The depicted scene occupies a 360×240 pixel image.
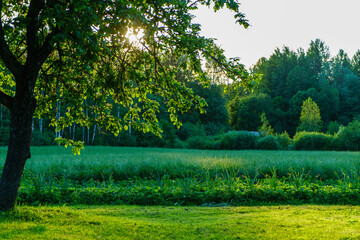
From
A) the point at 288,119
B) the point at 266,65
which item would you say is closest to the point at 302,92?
the point at 288,119

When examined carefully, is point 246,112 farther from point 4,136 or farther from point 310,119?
point 4,136

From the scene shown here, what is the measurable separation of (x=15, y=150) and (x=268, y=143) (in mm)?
34580

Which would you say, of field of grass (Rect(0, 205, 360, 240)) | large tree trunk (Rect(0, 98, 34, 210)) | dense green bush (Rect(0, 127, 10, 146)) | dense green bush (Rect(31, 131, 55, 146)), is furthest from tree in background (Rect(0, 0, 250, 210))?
dense green bush (Rect(0, 127, 10, 146))

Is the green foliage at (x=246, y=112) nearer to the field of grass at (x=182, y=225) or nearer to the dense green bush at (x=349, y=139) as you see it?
the dense green bush at (x=349, y=139)

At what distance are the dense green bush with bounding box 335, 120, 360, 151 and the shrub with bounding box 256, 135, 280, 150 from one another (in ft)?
22.6

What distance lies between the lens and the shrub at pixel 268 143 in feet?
125

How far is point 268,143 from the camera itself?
3803 centimetres

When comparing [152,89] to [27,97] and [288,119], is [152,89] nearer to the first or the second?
[27,97]

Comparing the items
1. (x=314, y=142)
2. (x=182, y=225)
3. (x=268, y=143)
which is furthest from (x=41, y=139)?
(x=182, y=225)

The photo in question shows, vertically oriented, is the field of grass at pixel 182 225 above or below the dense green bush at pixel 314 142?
below

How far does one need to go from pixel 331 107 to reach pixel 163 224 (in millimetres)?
71695

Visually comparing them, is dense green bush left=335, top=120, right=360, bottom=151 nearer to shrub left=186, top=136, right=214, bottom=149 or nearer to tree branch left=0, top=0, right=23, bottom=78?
shrub left=186, top=136, right=214, bottom=149

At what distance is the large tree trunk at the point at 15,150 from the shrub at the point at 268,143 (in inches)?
1350

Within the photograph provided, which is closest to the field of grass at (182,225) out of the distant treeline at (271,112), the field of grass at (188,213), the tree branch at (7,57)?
the field of grass at (188,213)
